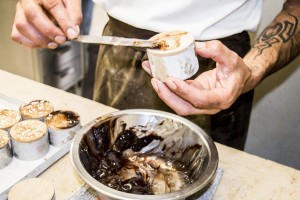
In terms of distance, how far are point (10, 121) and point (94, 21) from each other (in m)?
1.56

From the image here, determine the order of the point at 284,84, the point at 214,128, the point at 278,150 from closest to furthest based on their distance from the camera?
the point at 214,128
the point at 284,84
the point at 278,150

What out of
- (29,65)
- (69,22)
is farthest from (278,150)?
(29,65)

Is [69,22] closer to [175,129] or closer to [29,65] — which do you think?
[175,129]

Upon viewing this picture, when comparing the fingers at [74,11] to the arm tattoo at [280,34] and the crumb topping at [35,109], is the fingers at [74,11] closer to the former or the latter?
the crumb topping at [35,109]

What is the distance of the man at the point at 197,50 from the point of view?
3.31 feet

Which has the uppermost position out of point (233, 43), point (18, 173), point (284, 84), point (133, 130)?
point (233, 43)

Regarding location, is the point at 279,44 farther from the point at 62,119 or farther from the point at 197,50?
the point at 62,119

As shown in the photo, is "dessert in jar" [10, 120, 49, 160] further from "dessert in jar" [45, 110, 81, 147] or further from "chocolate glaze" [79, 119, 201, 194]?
"chocolate glaze" [79, 119, 201, 194]

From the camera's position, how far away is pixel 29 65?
9.12 feet

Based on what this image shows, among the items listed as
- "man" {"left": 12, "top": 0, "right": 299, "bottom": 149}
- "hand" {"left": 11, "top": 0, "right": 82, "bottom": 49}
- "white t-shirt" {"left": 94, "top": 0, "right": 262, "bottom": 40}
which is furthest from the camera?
"white t-shirt" {"left": 94, "top": 0, "right": 262, "bottom": 40}

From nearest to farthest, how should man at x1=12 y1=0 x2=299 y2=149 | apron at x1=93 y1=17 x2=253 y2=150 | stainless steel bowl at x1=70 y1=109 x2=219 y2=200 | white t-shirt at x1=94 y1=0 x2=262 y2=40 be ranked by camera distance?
stainless steel bowl at x1=70 y1=109 x2=219 y2=200 < man at x1=12 y1=0 x2=299 y2=149 < white t-shirt at x1=94 y1=0 x2=262 y2=40 < apron at x1=93 y1=17 x2=253 y2=150

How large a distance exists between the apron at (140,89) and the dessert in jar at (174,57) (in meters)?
0.34

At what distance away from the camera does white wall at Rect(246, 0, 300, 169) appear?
196 centimetres

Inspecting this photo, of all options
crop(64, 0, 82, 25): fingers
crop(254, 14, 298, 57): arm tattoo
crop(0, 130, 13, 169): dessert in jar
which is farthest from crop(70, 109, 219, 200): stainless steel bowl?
crop(254, 14, 298, 57): arm tattoo
